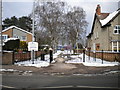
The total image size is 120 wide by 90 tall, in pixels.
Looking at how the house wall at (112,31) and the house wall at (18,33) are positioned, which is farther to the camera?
the house wall at (18,33)

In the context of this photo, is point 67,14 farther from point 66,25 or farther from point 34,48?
point 34,48

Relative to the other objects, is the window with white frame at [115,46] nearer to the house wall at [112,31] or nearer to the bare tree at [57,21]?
the house wall at [112,31]

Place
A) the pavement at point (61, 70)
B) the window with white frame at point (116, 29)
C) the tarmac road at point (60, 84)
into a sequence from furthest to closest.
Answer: the window with white frame at point (116, 29) → the pavement at point (61, 70) → the tarmac road at point (60, 84)

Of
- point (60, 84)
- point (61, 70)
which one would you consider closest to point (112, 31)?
point (61, 70)

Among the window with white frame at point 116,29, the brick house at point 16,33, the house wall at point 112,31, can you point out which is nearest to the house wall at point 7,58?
the house wall at point 112,31

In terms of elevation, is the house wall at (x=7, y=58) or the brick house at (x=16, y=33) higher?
the brick house at (x=16, y=33)

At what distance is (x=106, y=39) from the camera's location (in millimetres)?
27031

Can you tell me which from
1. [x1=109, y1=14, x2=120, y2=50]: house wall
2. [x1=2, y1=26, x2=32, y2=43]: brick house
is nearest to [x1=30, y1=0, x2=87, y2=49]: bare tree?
[x1=2, y1=26, x2=32, y2=43]: brick house

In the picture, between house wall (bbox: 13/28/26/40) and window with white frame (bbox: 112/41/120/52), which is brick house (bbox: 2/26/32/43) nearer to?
house wall (bbox: 13/28/26/40)

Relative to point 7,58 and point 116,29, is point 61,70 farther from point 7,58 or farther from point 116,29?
point 116,29

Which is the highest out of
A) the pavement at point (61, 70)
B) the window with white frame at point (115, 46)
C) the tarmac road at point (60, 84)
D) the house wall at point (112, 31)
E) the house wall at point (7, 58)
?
the house wall at point (112, 31)

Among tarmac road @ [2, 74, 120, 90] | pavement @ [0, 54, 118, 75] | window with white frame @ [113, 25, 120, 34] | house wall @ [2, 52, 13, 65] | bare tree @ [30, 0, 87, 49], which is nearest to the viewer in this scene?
tarmac road @ [2, 74, 120, 90]

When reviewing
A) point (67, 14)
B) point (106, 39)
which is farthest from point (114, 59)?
point (67, 14)

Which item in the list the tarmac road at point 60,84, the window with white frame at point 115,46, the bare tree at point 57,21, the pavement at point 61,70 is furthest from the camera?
the bare tree at point 57,21
